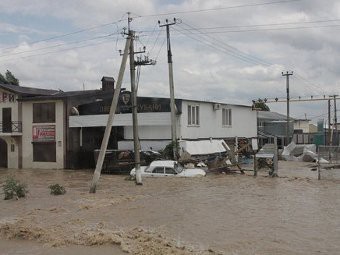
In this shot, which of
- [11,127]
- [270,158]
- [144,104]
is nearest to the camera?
[270,158]

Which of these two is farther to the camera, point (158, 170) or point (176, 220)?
point (158, 170)

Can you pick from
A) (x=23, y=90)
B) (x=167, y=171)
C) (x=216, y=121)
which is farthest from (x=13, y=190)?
(x=23, y=90)

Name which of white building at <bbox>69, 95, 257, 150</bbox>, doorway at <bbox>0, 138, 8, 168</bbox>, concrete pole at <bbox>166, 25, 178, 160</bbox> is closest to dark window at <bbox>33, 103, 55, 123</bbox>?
white building at <bbox>69, 95, 257, 150</bbox>

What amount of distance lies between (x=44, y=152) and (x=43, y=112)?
3.19m

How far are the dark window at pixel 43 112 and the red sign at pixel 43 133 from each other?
20.6 inches

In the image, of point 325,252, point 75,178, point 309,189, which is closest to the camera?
point 325,252

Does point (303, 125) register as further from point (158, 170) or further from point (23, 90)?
point (158, 170)

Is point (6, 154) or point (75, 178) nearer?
point (75, 178)

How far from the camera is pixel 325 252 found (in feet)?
35.9

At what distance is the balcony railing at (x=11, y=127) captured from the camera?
4188cm

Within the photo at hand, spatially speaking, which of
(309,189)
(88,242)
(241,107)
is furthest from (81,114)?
(88,242)

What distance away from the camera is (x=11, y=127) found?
4216cm

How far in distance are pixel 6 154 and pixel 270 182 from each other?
25.3m

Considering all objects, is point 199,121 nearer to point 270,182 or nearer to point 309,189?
point 270,182
